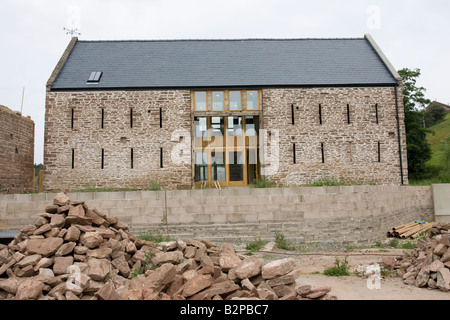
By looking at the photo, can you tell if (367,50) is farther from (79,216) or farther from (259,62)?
(79,216)

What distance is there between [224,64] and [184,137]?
5.25 metres

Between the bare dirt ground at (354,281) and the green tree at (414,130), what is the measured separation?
21.0 meters

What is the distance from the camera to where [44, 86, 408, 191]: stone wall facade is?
18.1m

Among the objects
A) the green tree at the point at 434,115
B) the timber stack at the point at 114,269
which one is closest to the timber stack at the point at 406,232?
the timber stack at the point at 114,269

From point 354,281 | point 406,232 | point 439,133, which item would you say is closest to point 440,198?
point 406,232

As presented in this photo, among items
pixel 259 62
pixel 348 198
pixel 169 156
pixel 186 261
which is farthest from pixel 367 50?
pixel 186 261

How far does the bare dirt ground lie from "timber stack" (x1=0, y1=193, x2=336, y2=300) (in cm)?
154

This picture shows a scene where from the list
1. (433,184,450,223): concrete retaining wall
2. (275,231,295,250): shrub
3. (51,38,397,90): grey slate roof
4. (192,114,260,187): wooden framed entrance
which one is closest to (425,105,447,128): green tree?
(433,184,450,223): concrete retaining wall

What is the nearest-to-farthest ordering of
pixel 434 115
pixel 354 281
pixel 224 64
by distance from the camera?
pixel 354 281, pixel 224 64, pixel 434 115

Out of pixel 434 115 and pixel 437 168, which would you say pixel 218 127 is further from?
pixel 434 115

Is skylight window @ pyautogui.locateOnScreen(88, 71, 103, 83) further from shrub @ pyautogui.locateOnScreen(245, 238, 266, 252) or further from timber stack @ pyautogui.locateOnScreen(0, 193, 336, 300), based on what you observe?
shrub @ pyautogui.locateOnScreen(245, 238, 266, 252)

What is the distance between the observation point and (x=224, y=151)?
18812 millimetres

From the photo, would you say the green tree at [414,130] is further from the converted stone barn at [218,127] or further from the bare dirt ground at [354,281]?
the bare dirt ground at [354,281]
